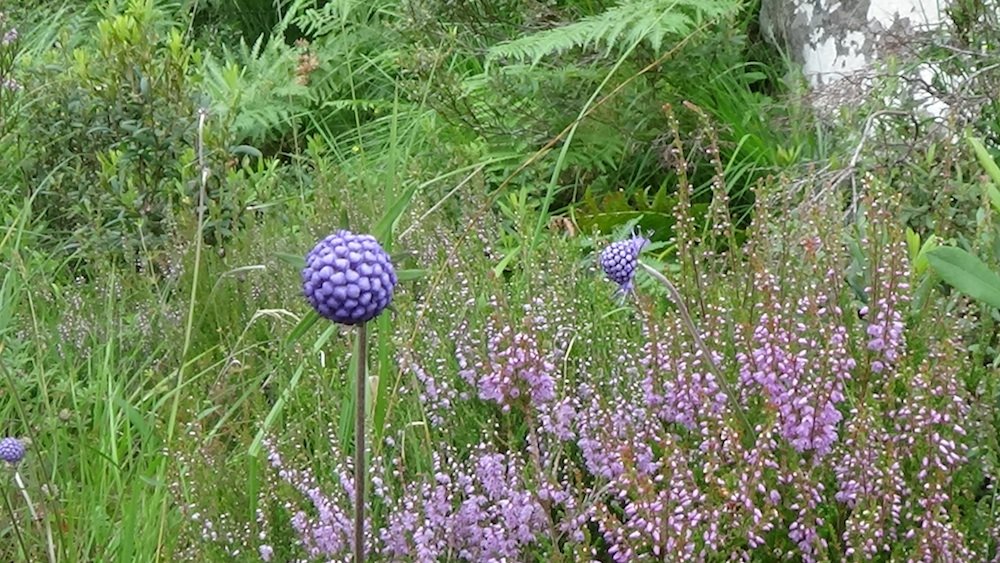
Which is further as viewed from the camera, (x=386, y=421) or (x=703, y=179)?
(x=703, y=179)

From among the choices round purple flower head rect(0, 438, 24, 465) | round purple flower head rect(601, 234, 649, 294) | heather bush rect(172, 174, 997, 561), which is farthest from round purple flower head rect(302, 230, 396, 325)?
round purple flower head rect(0, 438, 24, 465)

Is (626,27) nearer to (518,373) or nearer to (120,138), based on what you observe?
(120,138)

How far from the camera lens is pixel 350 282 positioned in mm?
1161

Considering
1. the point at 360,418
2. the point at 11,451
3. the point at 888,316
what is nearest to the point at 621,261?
the point at 888,316

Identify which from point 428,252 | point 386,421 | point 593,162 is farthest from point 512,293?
point 593,162

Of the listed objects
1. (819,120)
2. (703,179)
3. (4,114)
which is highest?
(4,114)

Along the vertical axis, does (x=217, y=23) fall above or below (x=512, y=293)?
below

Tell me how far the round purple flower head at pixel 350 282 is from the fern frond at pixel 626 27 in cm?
241

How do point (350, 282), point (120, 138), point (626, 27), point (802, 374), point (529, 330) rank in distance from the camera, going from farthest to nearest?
point (626, 27) → point (120, 138) → point (529, 330) → point (802, 374) → point (350, 282)

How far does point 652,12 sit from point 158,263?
1644mm

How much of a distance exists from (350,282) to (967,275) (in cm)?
78

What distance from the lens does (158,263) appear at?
3342mm

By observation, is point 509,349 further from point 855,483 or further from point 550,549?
point 855,483

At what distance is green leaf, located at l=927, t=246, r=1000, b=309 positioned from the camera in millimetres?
1455
